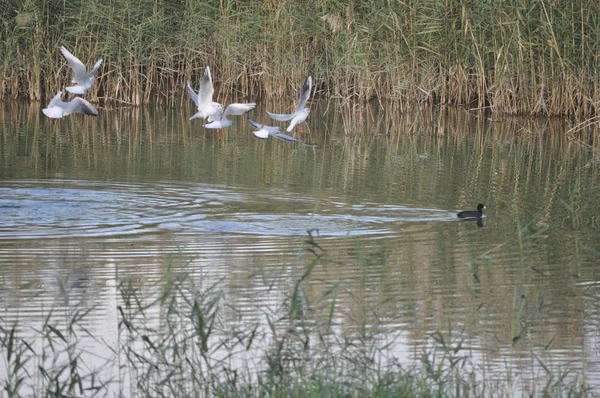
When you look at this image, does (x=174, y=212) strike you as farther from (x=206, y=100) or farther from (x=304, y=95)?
(x=304, y=95)

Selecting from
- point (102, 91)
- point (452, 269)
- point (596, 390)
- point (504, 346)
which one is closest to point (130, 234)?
point (452, 269)

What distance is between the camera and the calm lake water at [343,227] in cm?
568

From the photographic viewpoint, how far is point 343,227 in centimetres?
830

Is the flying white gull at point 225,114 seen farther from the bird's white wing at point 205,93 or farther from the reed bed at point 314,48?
the reed bed at point 314,48

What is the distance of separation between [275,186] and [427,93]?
23.1 ft

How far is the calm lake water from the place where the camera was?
5676mm

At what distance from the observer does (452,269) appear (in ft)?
22.7

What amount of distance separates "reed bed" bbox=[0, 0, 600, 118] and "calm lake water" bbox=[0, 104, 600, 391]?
1.06 metres

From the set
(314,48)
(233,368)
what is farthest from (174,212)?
(314,48)

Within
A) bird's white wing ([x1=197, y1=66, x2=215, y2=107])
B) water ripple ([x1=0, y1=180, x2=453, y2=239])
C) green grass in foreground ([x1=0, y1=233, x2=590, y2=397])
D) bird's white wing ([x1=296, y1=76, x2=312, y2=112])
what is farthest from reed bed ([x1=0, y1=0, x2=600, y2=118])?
green grass in foreground ([x1=0, y1=233, x2=590, y2=397])

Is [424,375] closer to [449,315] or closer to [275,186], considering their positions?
[449,315]

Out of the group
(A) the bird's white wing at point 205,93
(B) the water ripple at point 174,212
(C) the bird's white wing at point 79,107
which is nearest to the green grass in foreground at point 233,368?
(B) the water ripple at point 174,212

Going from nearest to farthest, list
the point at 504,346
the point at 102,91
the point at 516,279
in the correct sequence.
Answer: the point at 504,346 < the point at 516,279 < the point at 102,91

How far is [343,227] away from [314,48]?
1034cm
